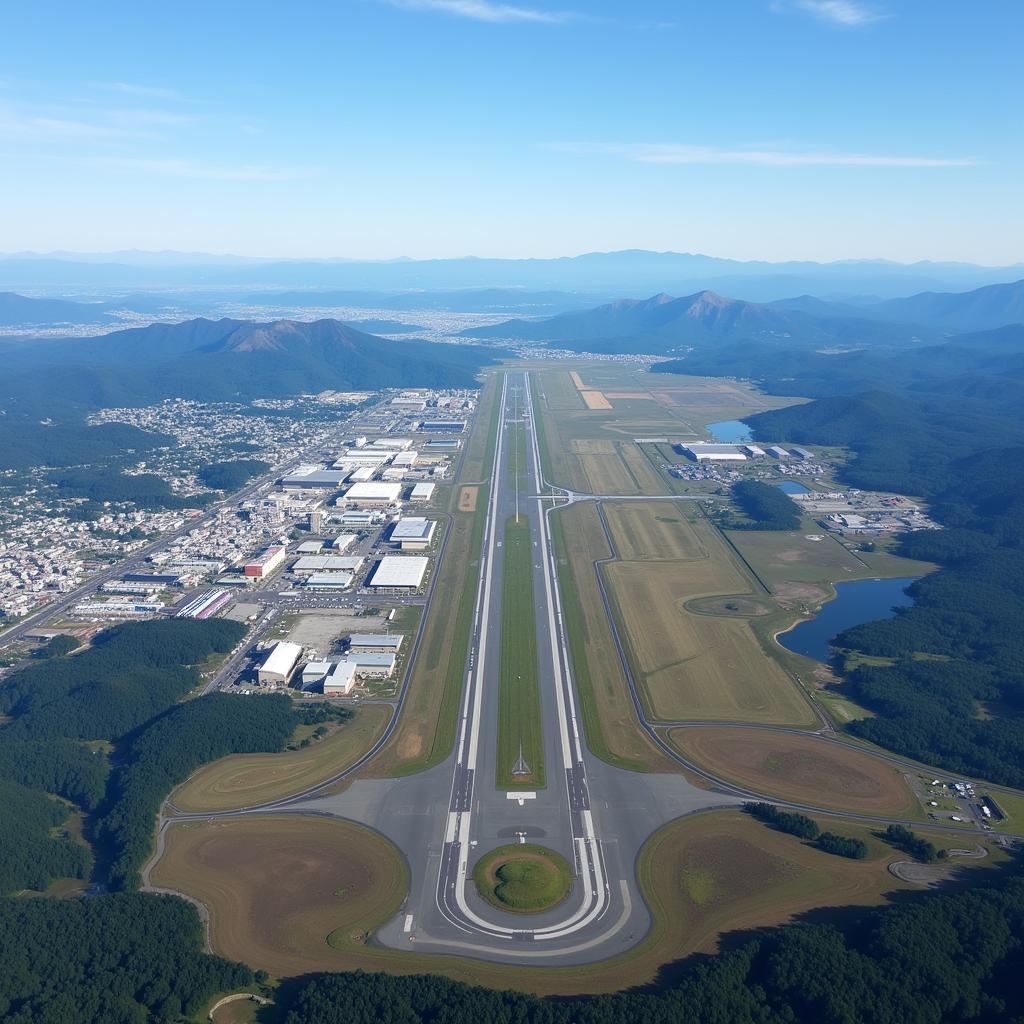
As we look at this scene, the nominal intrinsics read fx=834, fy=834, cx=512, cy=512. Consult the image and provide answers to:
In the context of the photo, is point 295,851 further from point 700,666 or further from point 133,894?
point 700,666

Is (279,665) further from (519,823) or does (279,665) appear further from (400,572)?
(519,823)

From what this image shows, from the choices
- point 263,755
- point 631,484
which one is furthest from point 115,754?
point 631,484

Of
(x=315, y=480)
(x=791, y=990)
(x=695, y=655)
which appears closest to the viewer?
(x=791, y=990)

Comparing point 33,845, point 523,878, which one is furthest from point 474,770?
point 33,845

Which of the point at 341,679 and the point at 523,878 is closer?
the point at 523,878

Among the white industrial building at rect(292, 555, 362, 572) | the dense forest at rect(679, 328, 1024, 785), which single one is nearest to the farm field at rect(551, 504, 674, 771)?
the dense forest at rect(679, 328, 1024, 785)

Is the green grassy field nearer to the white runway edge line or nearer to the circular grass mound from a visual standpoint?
the white runway edge line

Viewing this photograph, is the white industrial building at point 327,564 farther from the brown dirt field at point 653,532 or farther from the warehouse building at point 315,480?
the warehouse building at point 315,480

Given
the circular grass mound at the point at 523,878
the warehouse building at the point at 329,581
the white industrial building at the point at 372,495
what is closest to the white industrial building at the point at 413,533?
the white industrial building at the point at 372,495

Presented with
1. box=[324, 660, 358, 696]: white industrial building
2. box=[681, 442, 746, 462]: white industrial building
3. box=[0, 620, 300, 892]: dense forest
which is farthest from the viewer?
box=[681, 442, 746, 462]: white industrial building
